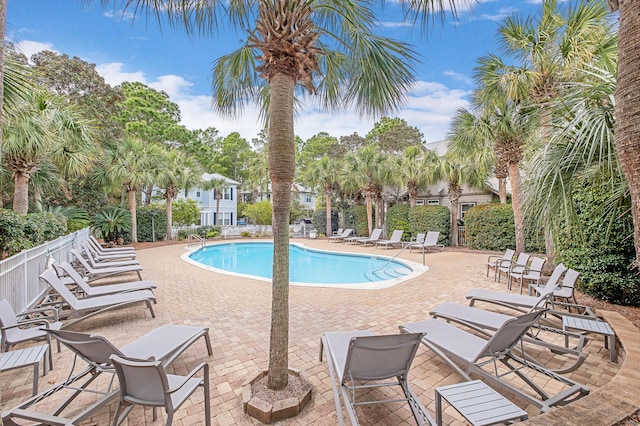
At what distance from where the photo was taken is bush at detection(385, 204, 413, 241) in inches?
765

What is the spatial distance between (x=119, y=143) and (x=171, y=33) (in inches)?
658

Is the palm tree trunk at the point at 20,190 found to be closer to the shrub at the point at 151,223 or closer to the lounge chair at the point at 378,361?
the shrub at the point at 151,223

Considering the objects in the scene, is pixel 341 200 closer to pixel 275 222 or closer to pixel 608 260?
pixel 608 260

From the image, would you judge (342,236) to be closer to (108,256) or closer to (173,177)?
(173,177)

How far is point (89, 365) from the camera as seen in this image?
298 centimetres

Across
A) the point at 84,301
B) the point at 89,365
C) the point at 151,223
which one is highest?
the point at 151,223

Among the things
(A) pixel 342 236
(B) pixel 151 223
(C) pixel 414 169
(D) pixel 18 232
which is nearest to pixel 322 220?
(A) pixel 342 236

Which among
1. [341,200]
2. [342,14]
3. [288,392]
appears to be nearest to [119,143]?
[341,200]

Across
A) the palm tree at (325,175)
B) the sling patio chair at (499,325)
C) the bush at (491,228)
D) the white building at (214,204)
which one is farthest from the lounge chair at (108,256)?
the white building at (214,204)

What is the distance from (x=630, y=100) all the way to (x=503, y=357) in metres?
2.76

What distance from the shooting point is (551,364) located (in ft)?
12.6

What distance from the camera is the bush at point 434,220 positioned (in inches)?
684

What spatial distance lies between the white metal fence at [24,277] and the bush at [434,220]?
1716 centimetres

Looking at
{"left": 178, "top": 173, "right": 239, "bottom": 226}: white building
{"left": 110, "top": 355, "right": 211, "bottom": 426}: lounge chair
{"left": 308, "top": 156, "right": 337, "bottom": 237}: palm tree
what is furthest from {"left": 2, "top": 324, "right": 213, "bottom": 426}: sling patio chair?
{"left": 178, "top": 173, "right": 239, "bottom": 226}: white building
